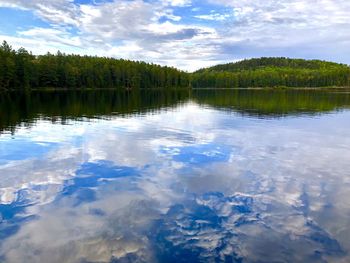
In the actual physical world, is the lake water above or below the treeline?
below

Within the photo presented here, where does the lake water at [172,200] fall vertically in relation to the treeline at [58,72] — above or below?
below

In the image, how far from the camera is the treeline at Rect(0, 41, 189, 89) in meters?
120

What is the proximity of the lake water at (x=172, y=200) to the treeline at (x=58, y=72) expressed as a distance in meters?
102

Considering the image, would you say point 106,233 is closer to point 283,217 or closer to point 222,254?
point 222,254

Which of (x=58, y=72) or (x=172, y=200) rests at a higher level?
(x=58, y=72)

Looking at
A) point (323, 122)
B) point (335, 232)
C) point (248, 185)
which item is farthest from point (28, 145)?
point (323, 122)

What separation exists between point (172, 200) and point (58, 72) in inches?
5907

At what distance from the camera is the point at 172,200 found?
49.9ft

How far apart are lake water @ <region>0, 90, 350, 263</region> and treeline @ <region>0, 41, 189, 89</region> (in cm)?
10199

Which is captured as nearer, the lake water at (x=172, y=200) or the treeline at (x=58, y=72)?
the lake water at (x=172, y=200)

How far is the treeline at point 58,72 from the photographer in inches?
4707

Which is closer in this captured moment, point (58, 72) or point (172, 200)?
point (172, 200)

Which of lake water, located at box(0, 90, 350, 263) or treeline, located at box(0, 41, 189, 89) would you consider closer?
lake water, located at box(0, 90, 350, 263)

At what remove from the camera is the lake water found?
10.9 metres
